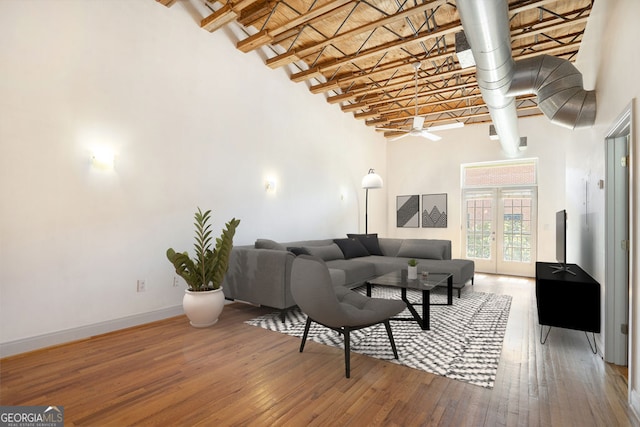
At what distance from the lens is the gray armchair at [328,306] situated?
2461 millimetres

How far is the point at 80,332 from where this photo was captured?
3.18m

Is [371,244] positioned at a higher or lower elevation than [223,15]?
lower

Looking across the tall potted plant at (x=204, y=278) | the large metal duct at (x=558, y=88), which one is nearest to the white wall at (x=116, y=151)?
the tall potted plant at (x=204, y=278)

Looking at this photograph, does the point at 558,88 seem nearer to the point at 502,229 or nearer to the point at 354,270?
the point at 354,270

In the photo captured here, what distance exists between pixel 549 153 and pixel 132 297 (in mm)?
7673

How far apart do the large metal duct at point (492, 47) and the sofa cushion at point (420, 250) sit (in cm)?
232

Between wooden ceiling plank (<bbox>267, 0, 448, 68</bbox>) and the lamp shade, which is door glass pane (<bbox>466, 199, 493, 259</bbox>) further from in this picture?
wooden ceiling plank (<bbox>267, 0, 448, 68</bbox>)

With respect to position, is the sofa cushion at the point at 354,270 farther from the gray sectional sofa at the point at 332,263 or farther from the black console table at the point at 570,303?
the black console table at the point at 570,303

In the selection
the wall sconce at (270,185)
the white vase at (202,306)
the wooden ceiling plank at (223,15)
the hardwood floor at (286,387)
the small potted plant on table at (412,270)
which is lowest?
the hardwood floor at (286,387)

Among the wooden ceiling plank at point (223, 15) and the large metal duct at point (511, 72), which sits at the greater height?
the wooden ceiling plank at point (223, 15)

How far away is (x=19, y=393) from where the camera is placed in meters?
2.21

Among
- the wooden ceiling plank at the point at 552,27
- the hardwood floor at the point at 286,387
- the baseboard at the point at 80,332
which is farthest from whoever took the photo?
the wooden ceiling plank at the point at 552,27

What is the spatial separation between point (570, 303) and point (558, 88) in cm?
214

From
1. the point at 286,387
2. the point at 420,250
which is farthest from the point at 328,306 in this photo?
the point at 420,250
